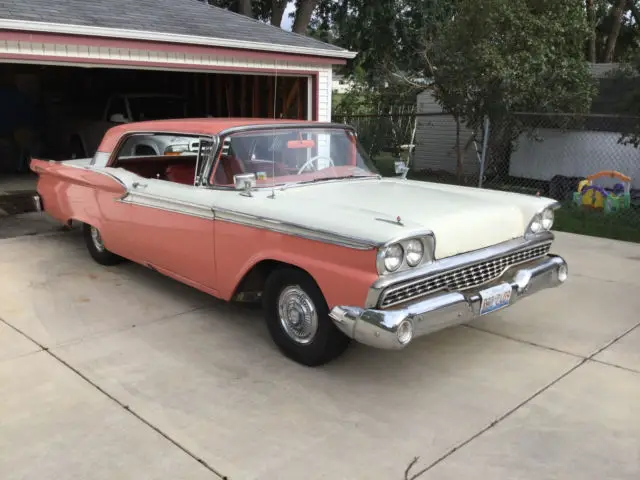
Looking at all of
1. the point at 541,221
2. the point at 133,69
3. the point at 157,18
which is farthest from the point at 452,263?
the point at 133,69

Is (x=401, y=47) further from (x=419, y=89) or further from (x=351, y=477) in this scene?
(x=351, y=477)

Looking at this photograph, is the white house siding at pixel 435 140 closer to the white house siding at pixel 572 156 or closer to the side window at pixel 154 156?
the white house siding at pixel 572 156

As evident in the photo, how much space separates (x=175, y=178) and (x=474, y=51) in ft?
24.4

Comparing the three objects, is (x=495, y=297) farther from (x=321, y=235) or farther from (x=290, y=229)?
(x=290, y=229)

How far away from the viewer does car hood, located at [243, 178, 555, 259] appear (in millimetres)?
3387

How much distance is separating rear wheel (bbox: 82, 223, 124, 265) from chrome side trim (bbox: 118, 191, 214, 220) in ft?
3.19

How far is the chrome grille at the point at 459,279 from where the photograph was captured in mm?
3301

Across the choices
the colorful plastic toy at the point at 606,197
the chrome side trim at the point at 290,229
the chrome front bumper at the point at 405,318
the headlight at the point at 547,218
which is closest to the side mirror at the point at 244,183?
the chrome side trim at the point at 290,229

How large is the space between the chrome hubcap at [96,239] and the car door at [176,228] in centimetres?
111

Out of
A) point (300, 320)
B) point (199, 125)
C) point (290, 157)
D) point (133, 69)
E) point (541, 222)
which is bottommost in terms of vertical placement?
point (300, 320)

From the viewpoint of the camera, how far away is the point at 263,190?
13.7 ft

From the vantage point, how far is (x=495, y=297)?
3.61 meters

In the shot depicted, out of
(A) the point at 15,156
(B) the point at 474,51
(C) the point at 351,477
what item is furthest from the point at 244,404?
(A) the point at 15,156

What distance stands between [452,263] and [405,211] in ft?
1.44
